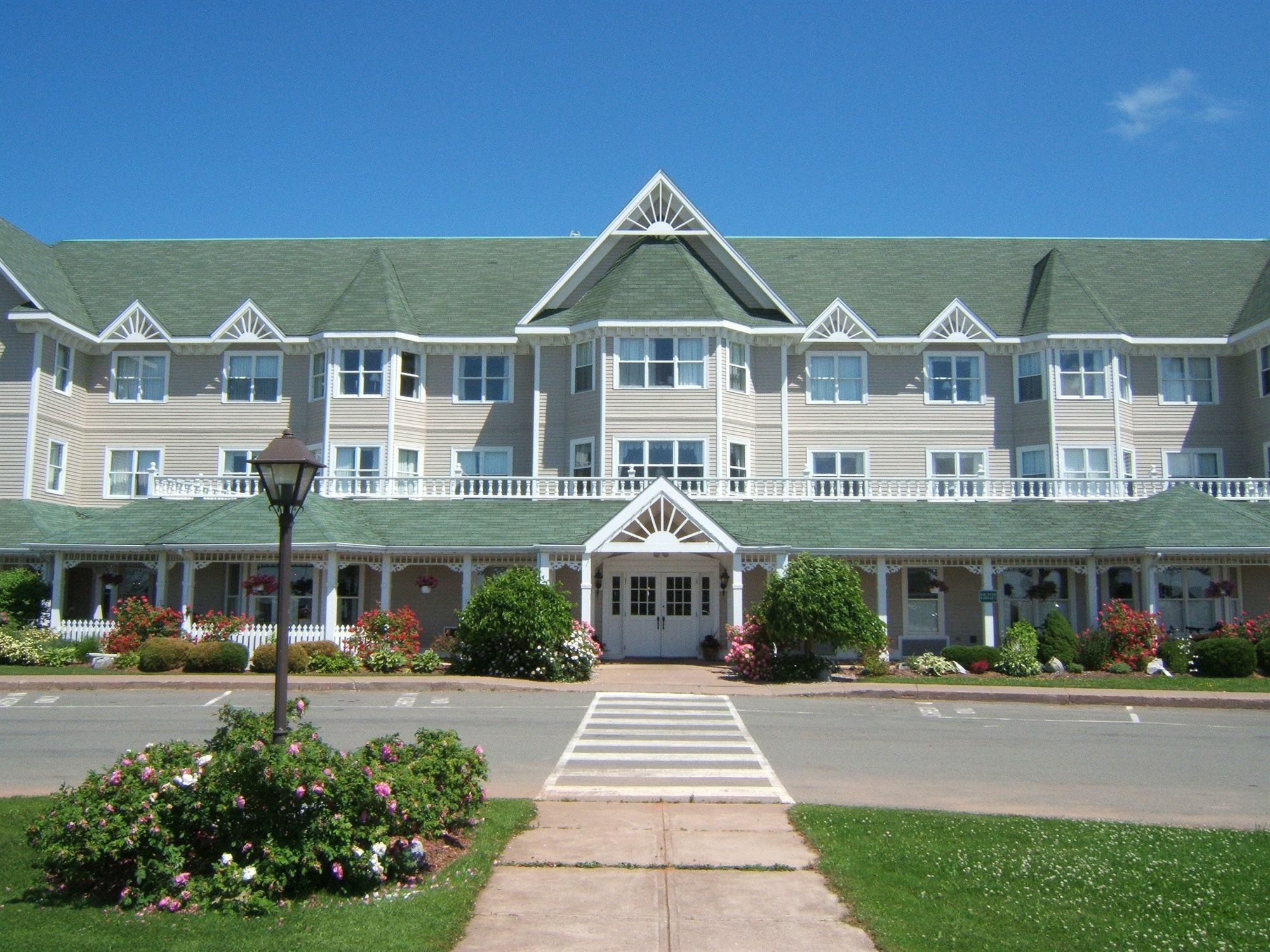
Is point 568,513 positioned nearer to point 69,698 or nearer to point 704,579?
point 704,579

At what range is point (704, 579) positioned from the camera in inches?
1310

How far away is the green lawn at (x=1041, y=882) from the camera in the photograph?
8.04 m

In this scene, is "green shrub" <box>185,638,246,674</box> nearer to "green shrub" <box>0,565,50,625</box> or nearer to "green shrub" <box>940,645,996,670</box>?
"green shrub" <box>0,565,50,625</box>

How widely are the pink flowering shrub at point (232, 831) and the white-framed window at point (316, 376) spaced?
28958 mm

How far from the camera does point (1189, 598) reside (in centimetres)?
3180

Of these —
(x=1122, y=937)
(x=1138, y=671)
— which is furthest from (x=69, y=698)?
(x=1138, y=671)

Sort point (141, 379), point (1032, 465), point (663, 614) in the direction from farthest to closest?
point (141, 379)
point (1032, 465)
point (663, 614)

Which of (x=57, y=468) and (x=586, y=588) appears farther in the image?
(x=57, y=468)

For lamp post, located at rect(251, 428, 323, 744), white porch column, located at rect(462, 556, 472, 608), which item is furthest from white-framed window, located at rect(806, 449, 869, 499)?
lamp post, located at rect(251, 428, 323, 744)

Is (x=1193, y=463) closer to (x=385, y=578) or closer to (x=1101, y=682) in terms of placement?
(x=1101, y=682)

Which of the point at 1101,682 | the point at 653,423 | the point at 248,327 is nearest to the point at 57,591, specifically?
the point at 248,327

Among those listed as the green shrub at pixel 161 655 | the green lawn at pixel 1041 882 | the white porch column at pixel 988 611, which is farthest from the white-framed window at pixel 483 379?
the green lawn at pixel 1041 882

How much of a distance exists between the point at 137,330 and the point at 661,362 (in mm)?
17476

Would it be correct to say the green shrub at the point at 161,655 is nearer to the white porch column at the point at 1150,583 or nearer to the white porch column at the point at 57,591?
the white porch column at the point at 57,591
